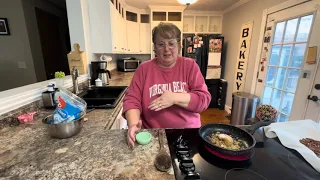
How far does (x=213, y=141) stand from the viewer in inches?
27.1

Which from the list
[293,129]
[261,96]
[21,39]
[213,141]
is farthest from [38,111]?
[261,96]

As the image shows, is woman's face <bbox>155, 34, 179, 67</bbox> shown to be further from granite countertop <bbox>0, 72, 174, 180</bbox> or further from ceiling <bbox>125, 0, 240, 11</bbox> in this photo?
ceiling <bbox>125, 0, 240, 11</bbox>

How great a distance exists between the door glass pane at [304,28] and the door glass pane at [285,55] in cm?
17

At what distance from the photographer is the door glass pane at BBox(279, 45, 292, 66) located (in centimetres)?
206

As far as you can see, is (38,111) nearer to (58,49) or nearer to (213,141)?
(213,141)

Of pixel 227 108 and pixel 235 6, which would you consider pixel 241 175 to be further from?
pixel 235 6

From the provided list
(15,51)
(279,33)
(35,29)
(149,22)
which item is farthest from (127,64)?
(279,33)

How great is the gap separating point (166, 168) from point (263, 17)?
9.61 ft

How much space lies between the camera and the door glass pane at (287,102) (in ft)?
6.65

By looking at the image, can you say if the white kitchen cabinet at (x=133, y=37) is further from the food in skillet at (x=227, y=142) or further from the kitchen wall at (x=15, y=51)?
the food in skillet at (x=227, y=142)

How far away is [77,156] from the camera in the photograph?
57 centimetres

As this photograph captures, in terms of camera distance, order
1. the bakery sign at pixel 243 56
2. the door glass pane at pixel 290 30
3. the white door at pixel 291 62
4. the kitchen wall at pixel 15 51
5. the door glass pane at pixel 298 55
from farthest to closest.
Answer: the bakery sign at pixel 243 56 < the kitchen wall at pixel 15 51 < the door glass pane at pixel 290 30 < the door glass pane at pixel 298 55 < the white door at pixel 291 62

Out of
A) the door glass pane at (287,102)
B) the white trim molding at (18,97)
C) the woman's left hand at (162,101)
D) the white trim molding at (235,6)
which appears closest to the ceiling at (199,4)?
the white trim molding at (235,6)

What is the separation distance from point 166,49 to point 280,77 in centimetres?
209
